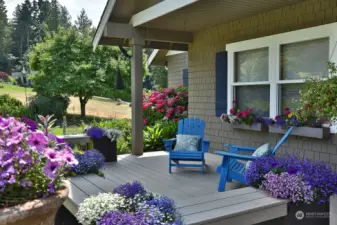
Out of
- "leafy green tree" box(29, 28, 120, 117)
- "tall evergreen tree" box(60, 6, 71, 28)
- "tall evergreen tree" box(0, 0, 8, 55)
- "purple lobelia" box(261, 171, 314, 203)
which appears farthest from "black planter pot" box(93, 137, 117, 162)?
"tall evergreen tree" box(60, 6, 71, 28)

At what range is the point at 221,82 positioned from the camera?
19.7 ft

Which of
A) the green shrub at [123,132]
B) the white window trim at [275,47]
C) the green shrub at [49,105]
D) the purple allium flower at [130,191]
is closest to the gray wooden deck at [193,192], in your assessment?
the purple allium flower at [130,191]

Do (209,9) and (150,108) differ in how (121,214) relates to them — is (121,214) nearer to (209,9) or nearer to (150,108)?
(209,9)

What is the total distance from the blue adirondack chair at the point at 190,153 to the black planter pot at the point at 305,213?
213 cm

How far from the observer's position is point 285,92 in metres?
4.86

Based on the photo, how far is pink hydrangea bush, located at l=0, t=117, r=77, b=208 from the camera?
66.2 inches

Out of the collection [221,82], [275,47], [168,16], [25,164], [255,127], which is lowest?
[255,127]

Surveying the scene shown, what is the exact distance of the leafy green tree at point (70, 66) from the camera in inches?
623

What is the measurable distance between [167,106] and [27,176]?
741cm

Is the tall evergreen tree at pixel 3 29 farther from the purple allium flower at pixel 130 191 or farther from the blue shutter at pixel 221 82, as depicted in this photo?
the purple allium flower at pixel 130 191

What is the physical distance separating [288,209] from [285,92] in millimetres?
2627

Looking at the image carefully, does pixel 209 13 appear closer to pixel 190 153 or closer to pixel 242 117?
pixel 242 117

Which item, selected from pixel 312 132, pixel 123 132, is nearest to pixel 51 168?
Result: pixel 312 132

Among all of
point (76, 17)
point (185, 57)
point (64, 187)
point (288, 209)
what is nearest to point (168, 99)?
point (185, 57)
